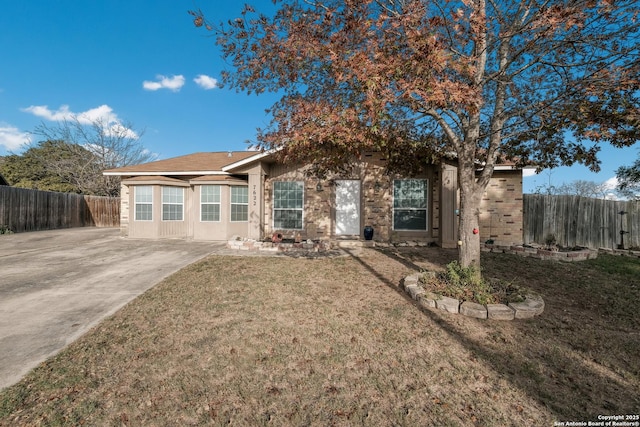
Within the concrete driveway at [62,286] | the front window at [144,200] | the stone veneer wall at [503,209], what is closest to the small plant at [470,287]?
the concrete driveway at [62,286]

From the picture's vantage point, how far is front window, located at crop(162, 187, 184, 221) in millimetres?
12086

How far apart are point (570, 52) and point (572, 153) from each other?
2.03m

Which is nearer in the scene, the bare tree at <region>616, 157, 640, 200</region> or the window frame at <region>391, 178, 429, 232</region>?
the window frame at <region>391, 178, 429, 232</region>

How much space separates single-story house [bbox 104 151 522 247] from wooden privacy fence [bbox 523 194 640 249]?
1.03m

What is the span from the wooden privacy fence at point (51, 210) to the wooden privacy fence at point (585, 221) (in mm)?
24007

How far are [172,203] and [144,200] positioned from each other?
1.08 m

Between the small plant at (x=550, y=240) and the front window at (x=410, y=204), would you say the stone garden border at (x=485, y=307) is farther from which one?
the small plant at (x=550, y=240)

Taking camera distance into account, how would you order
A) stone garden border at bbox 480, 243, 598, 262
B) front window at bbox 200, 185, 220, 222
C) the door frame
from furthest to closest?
front window at bbox 200, 185, 220, 222
the door frame
stone garden border at bbox 480, 243, 598, 262

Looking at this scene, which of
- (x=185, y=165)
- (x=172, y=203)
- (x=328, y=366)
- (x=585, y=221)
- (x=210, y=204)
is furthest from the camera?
(x=185, y=165)

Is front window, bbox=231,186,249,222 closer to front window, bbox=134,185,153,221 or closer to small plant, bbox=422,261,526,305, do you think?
front window, bbox=134,185,153,221

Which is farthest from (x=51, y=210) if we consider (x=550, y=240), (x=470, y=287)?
(x=550, y=240)

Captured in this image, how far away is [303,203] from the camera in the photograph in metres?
11.3

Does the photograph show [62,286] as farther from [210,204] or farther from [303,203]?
[303,203]

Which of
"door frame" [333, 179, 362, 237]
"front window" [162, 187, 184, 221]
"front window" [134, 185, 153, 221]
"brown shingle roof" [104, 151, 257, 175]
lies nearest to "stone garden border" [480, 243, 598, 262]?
"door frame" [333, 179, 362, 237]
